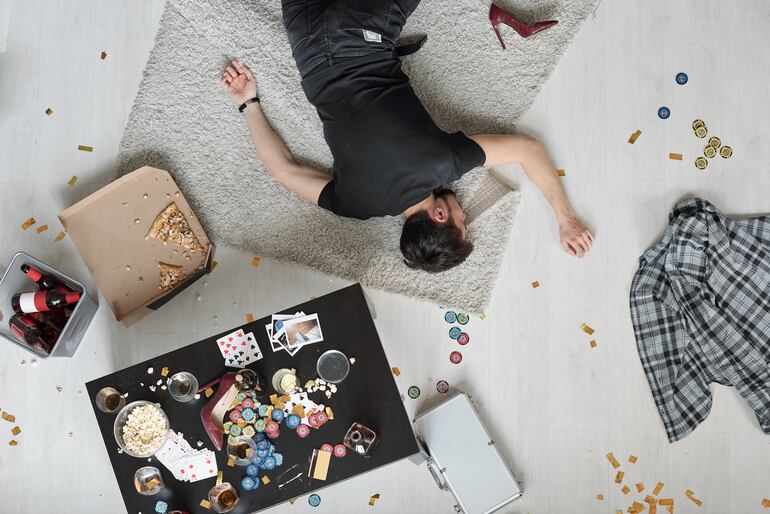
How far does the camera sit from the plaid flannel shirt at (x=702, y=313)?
2.26 metres

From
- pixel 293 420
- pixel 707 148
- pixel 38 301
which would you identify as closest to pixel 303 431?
pixel 293 420

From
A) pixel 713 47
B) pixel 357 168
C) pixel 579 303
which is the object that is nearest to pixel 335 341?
pixel 357 168

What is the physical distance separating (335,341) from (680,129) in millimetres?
1555

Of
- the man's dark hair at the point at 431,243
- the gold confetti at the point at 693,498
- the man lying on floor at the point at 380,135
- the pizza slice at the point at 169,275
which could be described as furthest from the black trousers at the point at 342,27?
the gold confetti at the point at 693,498

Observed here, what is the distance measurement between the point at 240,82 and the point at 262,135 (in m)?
0.22

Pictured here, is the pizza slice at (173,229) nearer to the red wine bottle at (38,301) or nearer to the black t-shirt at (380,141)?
the red wine bottle at (38,301)

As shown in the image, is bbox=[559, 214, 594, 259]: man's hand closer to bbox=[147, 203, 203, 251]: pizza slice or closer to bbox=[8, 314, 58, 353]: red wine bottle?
bbox=[147, 203, 203, 251]: pizza slice

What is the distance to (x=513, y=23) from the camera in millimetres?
2309

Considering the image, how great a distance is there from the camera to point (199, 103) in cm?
243

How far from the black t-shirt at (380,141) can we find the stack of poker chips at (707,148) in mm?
911

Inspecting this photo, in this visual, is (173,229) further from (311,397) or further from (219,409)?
(311,397)

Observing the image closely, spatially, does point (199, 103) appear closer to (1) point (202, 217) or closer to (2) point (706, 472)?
(1) point (202, 217)

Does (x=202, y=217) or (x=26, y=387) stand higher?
(x=202, y=217)

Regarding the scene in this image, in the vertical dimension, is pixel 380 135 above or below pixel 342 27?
below
